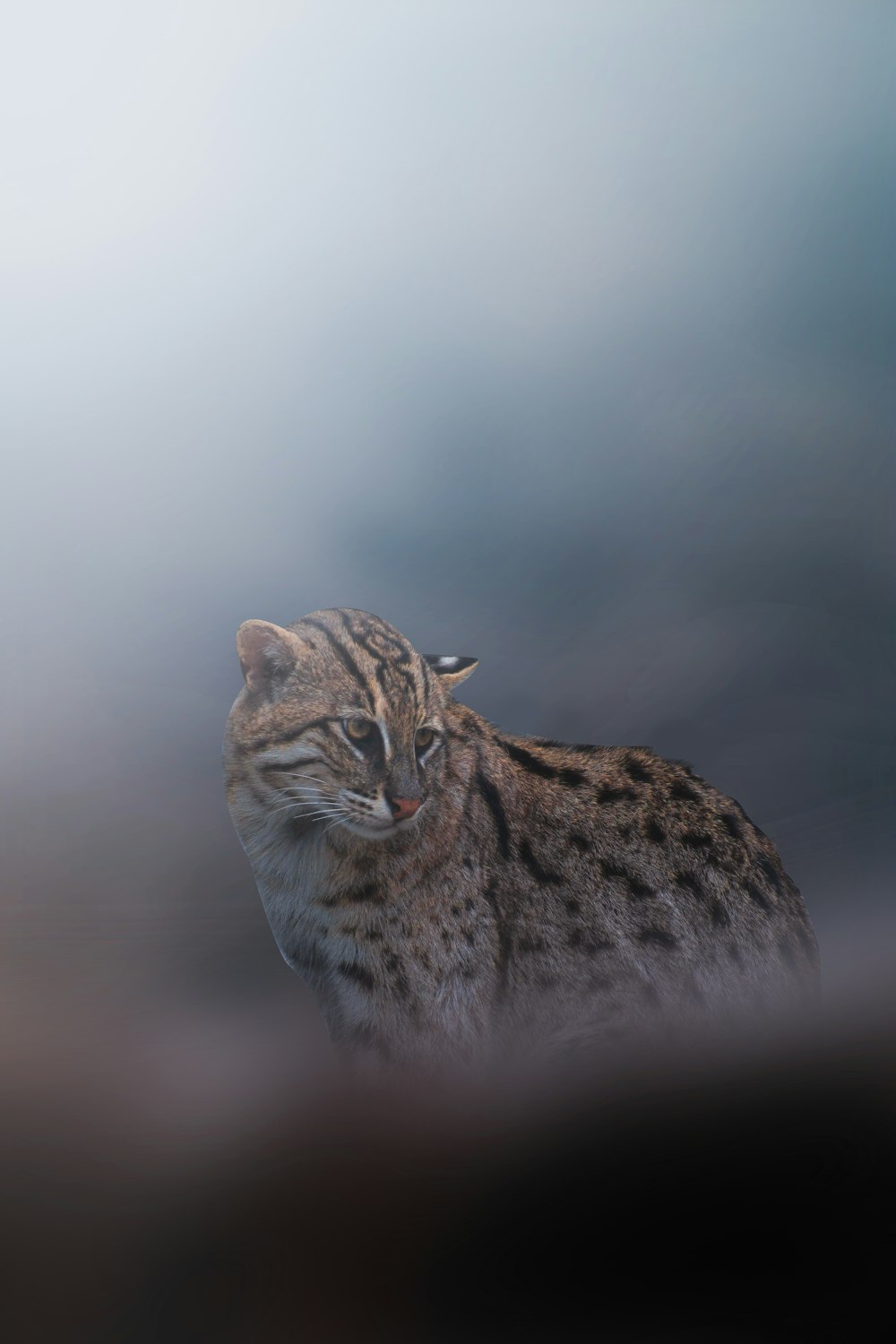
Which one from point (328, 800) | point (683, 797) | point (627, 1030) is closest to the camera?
point (328, 800)

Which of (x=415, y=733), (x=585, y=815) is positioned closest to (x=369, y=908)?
(x=415, y=733)

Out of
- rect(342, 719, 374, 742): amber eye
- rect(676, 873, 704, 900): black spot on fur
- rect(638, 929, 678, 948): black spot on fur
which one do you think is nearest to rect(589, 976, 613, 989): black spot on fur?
rect(638, 929, 678, 948): black spot on fur

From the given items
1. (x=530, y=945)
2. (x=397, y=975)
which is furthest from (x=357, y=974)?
(x=530, y=945)

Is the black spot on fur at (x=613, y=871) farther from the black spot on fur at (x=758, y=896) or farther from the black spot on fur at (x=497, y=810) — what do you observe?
the black spot on fur at (x=758, y=896)

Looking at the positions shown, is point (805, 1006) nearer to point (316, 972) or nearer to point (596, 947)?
point (596, 947)

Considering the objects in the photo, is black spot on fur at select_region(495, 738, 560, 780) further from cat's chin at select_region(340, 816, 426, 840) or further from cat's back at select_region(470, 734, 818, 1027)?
cat's chin at select_region(340, 816, 426, 840)

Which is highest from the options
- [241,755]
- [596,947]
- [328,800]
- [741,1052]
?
[241,755]

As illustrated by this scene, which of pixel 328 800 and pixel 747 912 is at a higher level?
pixel 328 800

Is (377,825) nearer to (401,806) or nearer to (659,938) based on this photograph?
(401,806)
